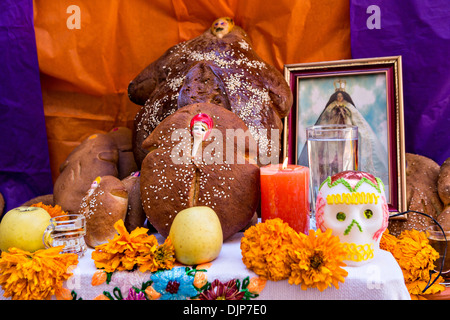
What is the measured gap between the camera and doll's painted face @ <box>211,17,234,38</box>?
1520mm

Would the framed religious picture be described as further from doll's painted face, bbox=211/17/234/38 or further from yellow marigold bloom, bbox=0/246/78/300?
yellow marigold bloom, bbox=0/246/78/300

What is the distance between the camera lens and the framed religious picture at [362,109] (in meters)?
1.37

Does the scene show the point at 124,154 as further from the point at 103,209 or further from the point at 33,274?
the point at 33,274

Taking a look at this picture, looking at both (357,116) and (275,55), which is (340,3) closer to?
(275,55)

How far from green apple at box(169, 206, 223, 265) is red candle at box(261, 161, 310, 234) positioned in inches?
7.1

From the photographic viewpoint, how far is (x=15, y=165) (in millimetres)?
1740

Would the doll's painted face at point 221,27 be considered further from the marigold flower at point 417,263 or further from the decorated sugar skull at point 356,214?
the marigold flower at point 417,263

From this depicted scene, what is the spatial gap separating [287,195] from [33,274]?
66 cm

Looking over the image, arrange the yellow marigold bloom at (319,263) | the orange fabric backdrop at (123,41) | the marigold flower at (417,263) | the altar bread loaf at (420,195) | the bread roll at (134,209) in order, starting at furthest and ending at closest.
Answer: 1. the orange fabric backdrop at (123,41)
2. the altar bread loaf at (420,195)
3. the bread roll at (134,209)
4. the marigold flower at (417,263)
5. the yellow marigold bloom at (319,263)

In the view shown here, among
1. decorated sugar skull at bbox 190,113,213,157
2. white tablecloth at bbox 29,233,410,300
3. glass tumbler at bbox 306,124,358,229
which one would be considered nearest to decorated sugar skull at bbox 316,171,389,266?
white tablecloth at bbox 29,233,410,300

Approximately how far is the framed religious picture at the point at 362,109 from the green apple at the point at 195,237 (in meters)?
0.63

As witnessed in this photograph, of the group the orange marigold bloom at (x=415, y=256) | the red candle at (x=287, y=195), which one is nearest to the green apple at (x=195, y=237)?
the red candle at (x=287, y=195)

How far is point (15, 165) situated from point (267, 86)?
Answer: 125 cm
